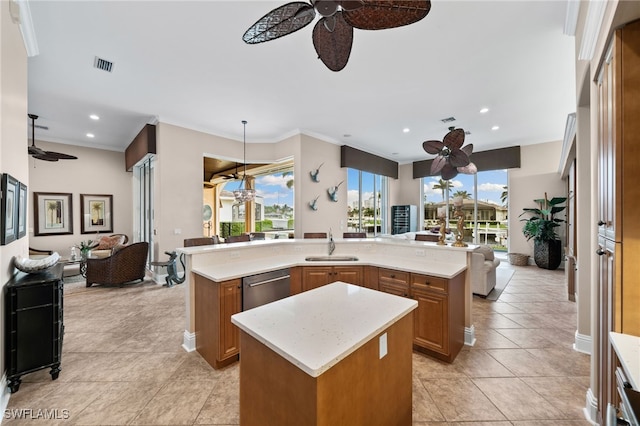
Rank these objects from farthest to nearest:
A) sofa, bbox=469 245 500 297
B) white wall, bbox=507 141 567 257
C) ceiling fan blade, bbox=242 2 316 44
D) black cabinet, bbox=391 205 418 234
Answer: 1. black cabinet, bbox=391 205 418 234
2. white wall, bbox=507 141 567 257
3. sofa, bbox=469 245 500 297
4. ceiling fan blade, bbox=242 2 316 44

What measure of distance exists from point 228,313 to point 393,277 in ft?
5.81

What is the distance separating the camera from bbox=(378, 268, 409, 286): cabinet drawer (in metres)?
2.73

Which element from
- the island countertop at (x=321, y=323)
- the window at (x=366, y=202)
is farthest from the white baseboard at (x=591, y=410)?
the window at (x=366, y=202)

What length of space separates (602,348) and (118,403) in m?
3.45

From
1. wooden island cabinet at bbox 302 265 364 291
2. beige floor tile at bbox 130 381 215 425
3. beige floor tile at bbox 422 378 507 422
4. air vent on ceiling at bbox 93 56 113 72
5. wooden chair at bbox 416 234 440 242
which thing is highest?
air vent on ceiling at bbox 93 56 113 72

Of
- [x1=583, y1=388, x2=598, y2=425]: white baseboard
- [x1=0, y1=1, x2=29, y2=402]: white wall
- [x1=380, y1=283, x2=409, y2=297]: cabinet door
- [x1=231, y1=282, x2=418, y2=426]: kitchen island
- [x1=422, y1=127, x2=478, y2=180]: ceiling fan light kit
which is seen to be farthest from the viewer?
[x1=422, y1=127, x2=478, y2=180]: ceiling fan light kit

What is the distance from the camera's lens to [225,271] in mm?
2648

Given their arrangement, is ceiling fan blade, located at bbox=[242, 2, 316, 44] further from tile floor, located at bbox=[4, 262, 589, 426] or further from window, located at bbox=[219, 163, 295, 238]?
window, located at bbox=[219, 163, 295, 238]

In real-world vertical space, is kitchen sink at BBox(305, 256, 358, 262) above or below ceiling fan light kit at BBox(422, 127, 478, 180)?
below

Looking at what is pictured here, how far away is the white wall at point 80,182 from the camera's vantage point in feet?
20.1

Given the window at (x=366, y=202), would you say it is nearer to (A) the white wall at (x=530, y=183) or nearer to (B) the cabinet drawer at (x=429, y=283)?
(A) the white wall at (x=530, y=183)

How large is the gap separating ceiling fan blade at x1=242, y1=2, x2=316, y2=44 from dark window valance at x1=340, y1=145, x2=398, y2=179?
16.5ft

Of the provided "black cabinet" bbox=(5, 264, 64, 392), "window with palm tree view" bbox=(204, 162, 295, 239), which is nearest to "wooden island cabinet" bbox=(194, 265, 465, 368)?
"black cabinet" bbox=(5, 264, 64, 392)

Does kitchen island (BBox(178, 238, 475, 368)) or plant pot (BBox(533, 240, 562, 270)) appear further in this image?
plant pot (BBox(533, 240, 562, 270))
